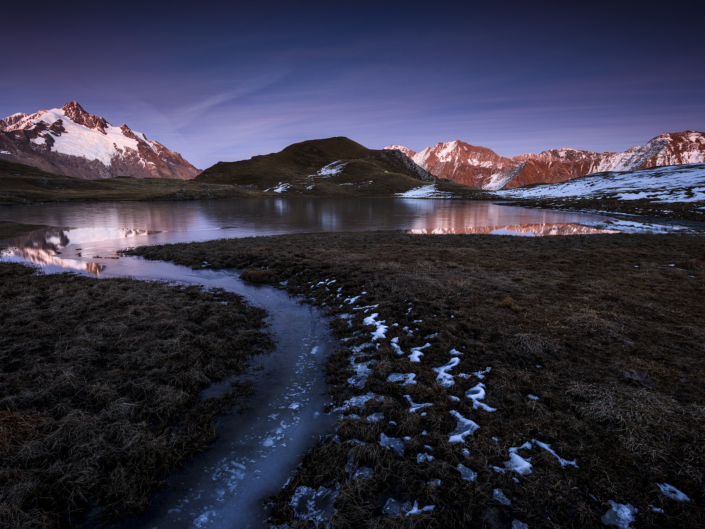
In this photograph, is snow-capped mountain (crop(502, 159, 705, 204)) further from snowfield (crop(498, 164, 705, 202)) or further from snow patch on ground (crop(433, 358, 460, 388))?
snow patch on ground (crop(433, 358, 460, 388))

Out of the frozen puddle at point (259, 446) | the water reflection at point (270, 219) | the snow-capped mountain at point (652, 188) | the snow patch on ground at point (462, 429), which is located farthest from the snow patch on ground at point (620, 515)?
the snow-capped mountain at point (652, 188)

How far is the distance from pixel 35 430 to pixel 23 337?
18.5 feet

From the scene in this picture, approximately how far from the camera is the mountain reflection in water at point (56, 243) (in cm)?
2130

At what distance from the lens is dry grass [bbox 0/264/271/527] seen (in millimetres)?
5055

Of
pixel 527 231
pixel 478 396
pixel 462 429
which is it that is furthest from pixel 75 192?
pixel 462 429

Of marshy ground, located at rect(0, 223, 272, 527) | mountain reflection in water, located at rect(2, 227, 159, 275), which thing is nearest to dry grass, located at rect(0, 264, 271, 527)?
marshy ground, located at rect(0, 223, 272, 527)

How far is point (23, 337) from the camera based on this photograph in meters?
9.52

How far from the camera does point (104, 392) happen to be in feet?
23.6

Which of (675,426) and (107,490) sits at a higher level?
(675,426)

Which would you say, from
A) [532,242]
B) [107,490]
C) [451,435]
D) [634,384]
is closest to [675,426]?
[634,384]

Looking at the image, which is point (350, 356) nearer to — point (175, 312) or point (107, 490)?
point (107, 490)

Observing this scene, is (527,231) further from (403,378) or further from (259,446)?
(259,446)

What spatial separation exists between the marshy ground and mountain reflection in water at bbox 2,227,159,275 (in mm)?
8844

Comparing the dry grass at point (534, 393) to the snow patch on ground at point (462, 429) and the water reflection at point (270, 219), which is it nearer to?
the snow patch on ground at point (462, 429)
